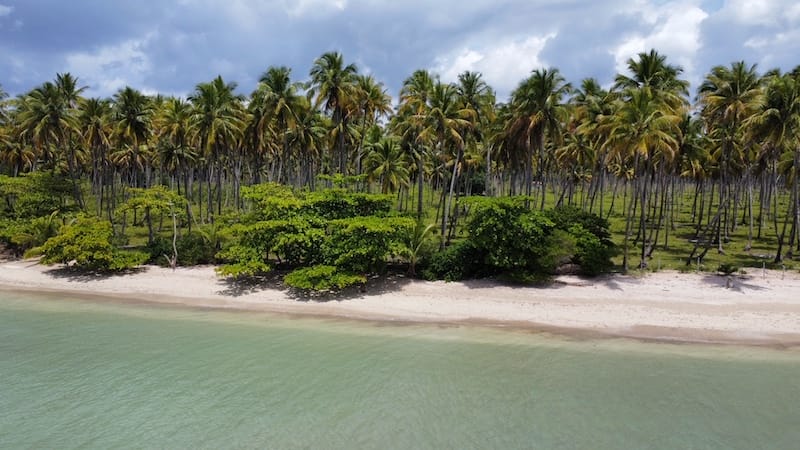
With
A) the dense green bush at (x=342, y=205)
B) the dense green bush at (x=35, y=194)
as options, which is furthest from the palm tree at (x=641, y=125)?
the dense green bush at (x=35, y=194)

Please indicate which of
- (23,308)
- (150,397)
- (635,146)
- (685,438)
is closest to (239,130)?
(23,308)

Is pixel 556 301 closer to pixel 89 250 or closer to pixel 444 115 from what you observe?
pixel 444 115

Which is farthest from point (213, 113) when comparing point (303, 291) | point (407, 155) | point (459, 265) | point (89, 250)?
point (459, 265)

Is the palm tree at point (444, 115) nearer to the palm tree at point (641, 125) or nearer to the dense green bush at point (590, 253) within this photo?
the dense green bush at point (590, 253)

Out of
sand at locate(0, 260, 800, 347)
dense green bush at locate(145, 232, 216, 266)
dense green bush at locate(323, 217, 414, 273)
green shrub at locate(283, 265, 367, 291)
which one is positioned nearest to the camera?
sand at locate(0, 260, 800, 347)

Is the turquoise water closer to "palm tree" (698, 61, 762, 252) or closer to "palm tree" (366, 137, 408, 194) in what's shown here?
"palm tree" (698, 61, 762, 252)

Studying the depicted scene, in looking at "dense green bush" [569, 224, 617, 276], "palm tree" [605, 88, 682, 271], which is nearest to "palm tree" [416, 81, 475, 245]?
"dense green bush" [569, 224, 617, 276]
